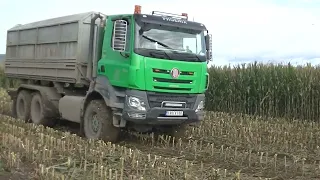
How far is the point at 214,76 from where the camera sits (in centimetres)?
1579

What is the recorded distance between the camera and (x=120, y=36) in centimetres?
828

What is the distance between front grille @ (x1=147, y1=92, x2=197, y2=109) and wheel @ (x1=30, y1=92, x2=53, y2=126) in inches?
158

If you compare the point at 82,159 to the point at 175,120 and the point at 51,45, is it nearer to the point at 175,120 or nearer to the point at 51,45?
the point at 175,120

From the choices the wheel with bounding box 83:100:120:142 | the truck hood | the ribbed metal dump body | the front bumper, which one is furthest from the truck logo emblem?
the ribbed metal dump body

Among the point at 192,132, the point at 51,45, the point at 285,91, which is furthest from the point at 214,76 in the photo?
the point at 51,45

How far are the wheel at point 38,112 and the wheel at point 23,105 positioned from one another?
0.81 ft

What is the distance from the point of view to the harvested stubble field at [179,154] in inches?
236

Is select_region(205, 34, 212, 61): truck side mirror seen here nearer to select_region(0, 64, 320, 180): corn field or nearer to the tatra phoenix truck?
the tatra phoenix truck

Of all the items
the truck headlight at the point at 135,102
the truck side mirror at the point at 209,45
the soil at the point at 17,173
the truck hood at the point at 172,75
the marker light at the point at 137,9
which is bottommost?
the soil at the point at 17,173

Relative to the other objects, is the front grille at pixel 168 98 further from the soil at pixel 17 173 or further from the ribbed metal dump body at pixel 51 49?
the soil at pixel 17 173

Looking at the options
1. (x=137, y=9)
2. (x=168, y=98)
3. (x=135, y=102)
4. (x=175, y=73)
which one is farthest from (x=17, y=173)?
(x=137, y=9)

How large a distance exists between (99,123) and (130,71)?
1511mm

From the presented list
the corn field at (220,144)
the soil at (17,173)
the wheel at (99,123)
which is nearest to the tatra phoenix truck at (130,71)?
the wheel at (99,123)

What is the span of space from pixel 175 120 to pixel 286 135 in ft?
9.49
